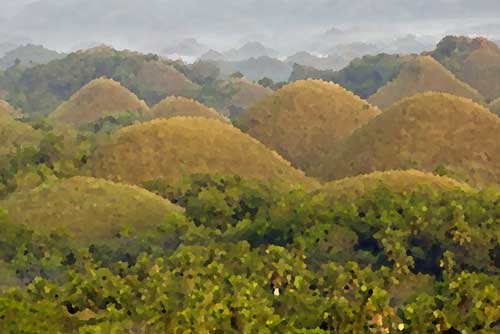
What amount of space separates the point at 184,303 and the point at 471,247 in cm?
1583

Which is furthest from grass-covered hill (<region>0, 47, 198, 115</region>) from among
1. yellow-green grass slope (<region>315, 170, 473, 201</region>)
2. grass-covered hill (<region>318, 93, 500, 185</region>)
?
yellow-green grass slope (<region>315, 170, 473, 201</region>)

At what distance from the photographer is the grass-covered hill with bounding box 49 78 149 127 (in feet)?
385

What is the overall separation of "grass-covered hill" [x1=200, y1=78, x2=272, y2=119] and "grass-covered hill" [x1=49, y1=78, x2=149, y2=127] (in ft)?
78.9

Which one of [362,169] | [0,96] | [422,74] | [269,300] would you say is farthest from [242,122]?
[0,96]

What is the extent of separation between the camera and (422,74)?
391 ft

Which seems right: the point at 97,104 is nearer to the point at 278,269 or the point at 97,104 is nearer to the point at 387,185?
the point at 387,185

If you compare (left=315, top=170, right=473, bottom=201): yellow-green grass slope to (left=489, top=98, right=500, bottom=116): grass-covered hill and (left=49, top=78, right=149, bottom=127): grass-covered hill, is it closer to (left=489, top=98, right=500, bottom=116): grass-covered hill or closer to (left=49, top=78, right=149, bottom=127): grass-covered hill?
(left=489, top=98, right=500, bottom=116): grass-covered hill

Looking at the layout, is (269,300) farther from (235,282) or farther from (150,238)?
(150,238)

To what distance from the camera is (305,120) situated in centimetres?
8756

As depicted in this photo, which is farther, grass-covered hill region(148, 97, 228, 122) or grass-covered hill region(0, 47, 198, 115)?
grass-covered hill region(0, 47, 198, 115)

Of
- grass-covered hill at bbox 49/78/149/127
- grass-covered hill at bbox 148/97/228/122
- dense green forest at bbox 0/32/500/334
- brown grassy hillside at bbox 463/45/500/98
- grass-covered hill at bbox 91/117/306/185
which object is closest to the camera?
dense green forest at bbox 0/32/500/334

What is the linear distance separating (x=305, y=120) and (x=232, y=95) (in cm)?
6269

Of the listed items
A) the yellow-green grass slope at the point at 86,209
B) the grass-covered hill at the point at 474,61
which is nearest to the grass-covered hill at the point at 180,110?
the grass-covered hill at the point at 474,61

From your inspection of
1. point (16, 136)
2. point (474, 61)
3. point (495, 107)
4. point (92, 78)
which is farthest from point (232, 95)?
point (16, 136)
